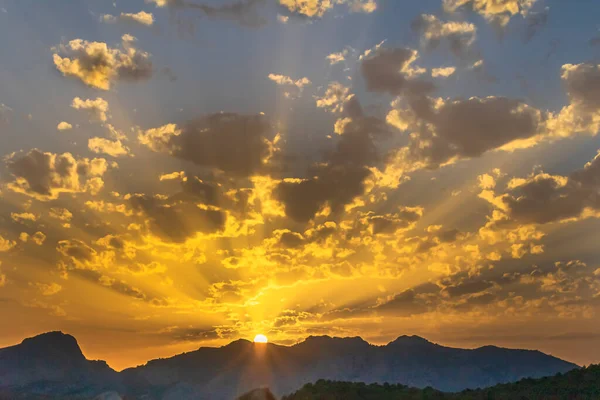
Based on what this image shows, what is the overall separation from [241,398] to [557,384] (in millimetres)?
41528

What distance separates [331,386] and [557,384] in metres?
29.6

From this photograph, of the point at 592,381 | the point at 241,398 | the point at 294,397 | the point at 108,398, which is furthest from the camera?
the point at 108,398

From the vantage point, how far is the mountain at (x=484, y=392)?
58375mm

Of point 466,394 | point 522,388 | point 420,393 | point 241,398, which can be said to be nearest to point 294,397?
point 241,398

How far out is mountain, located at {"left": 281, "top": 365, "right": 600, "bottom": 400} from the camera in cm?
5838

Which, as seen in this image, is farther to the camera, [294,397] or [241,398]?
[294,397]

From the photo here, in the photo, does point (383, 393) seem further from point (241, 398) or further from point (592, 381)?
point (592, 381)

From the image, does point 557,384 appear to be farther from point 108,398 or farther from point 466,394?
point 108,398

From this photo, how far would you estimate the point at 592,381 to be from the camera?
64375 mm

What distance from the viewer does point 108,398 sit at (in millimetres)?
163875

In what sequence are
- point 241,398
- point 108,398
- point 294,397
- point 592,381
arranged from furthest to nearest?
point 108,398 → point 592,381 → point 294,397 → point 241,398

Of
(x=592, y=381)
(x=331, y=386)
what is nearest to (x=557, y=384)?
(x=592, y=381)

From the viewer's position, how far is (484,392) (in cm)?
6438

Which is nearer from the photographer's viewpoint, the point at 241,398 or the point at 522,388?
the point at 241,398
